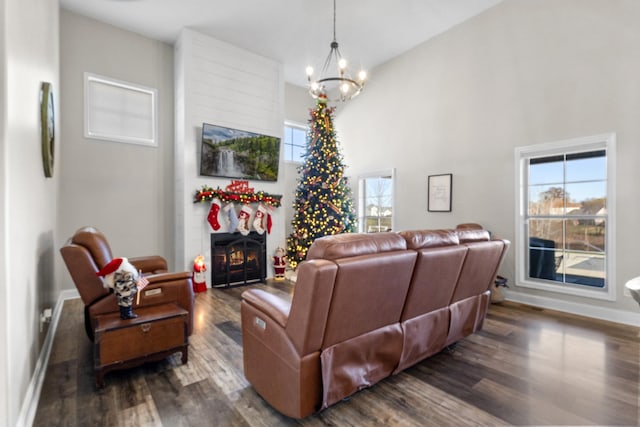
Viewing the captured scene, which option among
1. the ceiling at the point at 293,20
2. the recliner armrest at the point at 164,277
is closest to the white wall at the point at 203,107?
the ceiling at the point at 293,20

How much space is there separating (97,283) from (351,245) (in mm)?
2106

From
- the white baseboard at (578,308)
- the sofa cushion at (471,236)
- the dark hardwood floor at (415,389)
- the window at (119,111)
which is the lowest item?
the dark hardwood floor at (415,389)

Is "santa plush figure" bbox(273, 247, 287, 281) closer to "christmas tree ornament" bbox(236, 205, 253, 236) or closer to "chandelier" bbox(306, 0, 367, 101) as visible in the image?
"christmas tree ornament" bbox(236, 205, 253, 236)

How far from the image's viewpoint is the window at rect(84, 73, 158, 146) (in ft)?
14.9

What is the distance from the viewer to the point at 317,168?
230 inches

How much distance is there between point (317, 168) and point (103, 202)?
3499mm

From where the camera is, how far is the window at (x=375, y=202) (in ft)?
20.2

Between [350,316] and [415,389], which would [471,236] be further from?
[350,316]

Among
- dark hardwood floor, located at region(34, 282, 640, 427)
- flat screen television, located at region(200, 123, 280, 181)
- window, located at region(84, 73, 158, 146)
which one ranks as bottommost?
dark hardwood floor, located at region(34, 282, 640, 427)

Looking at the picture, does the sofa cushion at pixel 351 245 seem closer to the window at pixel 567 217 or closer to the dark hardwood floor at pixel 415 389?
the dark hardwood floor at pixel 415 389

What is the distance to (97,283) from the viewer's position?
2.45m

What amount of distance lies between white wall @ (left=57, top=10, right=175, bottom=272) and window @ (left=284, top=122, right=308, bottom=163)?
2.41 metres

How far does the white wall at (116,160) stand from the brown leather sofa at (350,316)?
3679 mm

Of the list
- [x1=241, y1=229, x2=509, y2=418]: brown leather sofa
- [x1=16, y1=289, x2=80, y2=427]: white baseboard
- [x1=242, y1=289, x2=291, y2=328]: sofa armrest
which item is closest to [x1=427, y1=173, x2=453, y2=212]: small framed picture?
[x1=241, y1=229, x2=509, y2=418]: brown leather sofa
